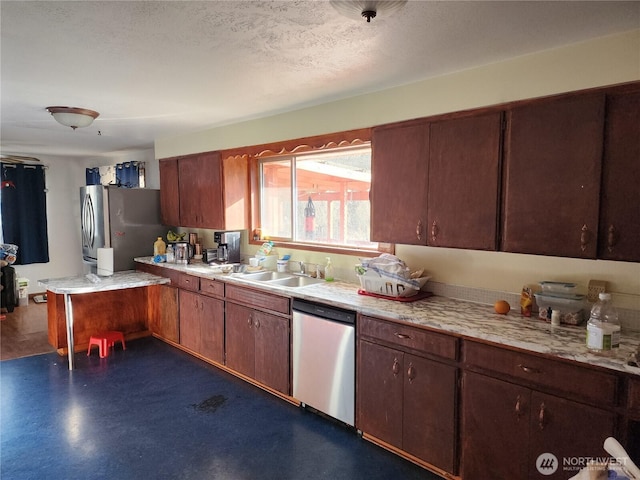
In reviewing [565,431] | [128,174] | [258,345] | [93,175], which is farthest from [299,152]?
[93,175]

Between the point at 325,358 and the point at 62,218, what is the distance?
237 inches

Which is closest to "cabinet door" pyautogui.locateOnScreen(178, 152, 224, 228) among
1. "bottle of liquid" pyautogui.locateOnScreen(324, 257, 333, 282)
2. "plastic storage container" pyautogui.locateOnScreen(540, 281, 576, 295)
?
"bottle of liquid" pyautogui.locateOnScreen(324, 257, 333, 282)

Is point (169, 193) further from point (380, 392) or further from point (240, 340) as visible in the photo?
point (380, 392)

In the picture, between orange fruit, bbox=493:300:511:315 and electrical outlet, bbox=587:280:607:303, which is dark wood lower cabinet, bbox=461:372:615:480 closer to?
orange fruit, bbox=493:300:511:315

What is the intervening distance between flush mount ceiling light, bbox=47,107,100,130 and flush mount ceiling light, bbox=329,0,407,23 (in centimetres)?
273

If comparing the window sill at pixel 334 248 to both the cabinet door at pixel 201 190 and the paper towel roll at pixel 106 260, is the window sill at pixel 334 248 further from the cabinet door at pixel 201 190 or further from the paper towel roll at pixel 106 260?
the paper towel roll at pixel 106 260

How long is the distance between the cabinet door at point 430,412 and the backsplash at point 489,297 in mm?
602

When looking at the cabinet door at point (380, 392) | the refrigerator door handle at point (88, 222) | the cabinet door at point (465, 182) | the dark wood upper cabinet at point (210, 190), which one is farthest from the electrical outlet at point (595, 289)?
the refrigerator door handle at point (88, 222)

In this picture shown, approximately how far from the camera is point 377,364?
2.44 metres

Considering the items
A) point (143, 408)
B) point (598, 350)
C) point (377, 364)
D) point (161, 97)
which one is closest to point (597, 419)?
point (598, 350)

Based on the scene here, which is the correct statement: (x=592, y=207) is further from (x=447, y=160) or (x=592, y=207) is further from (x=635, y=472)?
(x=635, y=472)

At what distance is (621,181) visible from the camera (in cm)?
182

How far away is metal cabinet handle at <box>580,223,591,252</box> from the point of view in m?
1.90

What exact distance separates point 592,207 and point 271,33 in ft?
5.71
